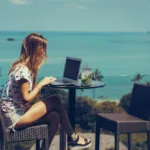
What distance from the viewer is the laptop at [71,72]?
4.12 m

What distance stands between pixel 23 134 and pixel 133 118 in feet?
2.92

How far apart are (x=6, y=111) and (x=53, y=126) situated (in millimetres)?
345

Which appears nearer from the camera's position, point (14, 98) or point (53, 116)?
point (14, 98)

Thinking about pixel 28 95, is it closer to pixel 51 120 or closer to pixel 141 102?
pixel 51 120

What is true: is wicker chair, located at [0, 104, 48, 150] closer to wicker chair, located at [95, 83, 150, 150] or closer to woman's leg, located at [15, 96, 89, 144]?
woman's leg, located at [15, 96, 89, 144]

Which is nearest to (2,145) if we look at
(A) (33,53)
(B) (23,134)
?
(B) (23,134)

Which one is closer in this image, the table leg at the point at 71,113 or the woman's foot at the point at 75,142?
the woman's foot at the point at 75,142

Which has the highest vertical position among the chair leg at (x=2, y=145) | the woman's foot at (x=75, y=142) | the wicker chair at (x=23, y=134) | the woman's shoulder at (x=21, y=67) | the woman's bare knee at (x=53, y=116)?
the woman's shoulder at (x=21, y=67)

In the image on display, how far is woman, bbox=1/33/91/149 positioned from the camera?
133 inches

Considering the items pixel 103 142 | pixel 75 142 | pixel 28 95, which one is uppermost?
pixel 28 95

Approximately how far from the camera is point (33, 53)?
3.47 meters


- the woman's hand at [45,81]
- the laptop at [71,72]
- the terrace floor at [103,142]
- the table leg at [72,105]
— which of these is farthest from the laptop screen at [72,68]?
the terrace floor at [103,142]

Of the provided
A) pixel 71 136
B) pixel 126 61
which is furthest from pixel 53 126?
pixel 126 61

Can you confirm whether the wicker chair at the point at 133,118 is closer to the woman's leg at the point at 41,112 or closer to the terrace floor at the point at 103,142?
the woman's leg at the point at 41,112
